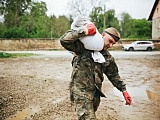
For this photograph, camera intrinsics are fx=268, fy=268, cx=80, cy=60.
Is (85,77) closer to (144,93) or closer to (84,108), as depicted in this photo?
(84,108)

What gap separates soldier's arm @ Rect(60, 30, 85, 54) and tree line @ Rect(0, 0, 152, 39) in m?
39.2

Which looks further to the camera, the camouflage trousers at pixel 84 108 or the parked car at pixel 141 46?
the parked car at pixel 141 46

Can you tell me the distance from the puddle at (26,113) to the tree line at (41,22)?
36.1m

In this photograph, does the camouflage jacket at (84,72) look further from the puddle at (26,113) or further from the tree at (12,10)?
the tree at (12,10)

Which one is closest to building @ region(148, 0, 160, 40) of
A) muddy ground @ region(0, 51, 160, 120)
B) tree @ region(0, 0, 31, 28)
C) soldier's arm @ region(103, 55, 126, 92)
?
tree @ region(0, 0, 31, 28)

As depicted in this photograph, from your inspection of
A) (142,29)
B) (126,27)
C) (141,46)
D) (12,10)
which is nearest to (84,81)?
(141,46)

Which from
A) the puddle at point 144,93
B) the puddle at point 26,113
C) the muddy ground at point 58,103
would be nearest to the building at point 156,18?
the puddle at point 144,93

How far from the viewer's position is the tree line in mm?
43781

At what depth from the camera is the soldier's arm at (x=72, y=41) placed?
2.91m

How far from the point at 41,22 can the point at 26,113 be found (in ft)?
144

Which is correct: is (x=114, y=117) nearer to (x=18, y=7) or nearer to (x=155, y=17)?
(x=155, y=17)

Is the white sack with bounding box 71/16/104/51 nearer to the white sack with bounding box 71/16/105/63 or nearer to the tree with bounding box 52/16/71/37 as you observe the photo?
the white sack with bounding box 71/16/105/63

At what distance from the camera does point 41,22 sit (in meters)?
48.5

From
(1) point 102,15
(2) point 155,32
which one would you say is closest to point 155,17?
(2) point 155,32
